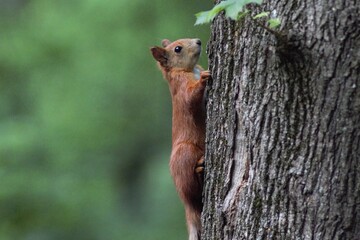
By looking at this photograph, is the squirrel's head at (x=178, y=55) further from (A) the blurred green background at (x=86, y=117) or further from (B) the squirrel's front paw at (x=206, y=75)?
(A) the blurred green background at (x=86, y=117)

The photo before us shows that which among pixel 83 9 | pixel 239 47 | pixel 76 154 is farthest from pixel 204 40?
pixel 239 47

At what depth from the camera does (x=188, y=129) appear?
4.65 m

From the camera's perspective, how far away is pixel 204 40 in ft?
33.9

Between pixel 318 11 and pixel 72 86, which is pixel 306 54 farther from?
pixel 72 86

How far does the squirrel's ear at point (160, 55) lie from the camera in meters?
5.24

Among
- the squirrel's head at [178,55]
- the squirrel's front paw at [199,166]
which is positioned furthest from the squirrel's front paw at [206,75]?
the squirrel's head at [178,55]

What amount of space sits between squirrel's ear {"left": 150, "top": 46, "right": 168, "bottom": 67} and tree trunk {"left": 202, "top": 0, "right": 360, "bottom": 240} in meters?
1.67

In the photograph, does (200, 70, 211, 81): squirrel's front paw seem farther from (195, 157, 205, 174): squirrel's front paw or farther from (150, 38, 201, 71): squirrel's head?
(150, 38, 201, 71): squirrel's head

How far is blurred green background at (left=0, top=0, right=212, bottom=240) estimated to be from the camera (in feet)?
34.6

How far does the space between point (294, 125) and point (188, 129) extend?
1.46m

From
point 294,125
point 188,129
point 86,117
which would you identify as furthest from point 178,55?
point 86,117

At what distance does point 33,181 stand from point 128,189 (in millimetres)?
1614

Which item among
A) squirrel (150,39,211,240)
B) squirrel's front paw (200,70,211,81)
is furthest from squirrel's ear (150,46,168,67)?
squirrel's front paw (200,70,211,81)

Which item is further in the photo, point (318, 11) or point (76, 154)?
point (76, 154)
